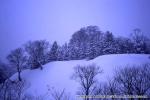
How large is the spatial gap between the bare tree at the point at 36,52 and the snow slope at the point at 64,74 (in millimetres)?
3659

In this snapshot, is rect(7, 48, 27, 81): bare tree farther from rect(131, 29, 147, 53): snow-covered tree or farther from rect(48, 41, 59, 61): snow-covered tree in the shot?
rect(131, 29, 147, 53): snow-covered tree

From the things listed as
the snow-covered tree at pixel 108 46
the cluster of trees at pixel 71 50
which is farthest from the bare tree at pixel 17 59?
the snow-covered tree at pixel 108 46

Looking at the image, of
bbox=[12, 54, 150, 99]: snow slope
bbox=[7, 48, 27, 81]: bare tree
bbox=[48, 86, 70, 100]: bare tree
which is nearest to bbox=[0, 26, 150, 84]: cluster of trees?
bbox=[7, 48, 27, 81]: bare tree

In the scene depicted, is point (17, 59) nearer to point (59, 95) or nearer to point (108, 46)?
point (59, 95)

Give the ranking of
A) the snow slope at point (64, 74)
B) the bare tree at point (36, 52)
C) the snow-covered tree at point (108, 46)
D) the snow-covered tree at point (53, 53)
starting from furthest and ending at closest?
1. the snow-covered tree at point (53, 53)
2. the bare tree at point (36, 52)
3. the snow-covered tree at point (108, 46)
4. the snow slope at point (64, 74)

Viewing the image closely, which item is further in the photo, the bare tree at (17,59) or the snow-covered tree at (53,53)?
the snow-covered tree at (53,53)

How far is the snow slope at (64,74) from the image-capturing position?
35469 mm

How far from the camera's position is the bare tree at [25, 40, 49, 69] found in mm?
53019

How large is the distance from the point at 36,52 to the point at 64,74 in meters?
15.9

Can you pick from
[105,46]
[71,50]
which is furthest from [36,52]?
[105,46]

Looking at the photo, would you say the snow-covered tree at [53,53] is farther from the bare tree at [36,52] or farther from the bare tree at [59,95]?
the bare tree at [59,95]

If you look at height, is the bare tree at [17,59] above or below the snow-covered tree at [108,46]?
below

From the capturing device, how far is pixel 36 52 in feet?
177

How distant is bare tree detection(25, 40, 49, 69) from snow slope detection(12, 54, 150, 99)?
3.66 meters
